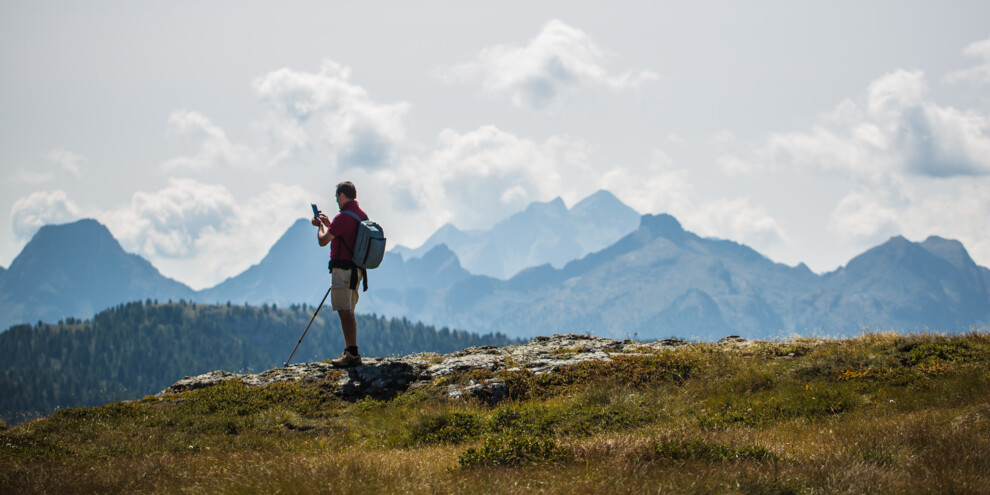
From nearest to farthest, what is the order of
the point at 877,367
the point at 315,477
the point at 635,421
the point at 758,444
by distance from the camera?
1. the point at 315,477
2. the point at 758,444
3. the point at 635,421
4. the point at 877,367

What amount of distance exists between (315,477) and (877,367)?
13245 millimetres

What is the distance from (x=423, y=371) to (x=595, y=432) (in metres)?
6.85

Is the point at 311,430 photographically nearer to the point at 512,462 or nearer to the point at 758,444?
the point at 512,462

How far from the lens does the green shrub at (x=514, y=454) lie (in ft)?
29.0

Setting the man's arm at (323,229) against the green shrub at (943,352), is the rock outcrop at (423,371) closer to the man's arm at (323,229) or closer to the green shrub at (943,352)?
A: the man's arm at (323,229)

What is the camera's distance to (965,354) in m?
15.3

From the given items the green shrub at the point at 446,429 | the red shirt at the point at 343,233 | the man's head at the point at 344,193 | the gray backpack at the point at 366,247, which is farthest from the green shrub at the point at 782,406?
the man's head at the point at 344,193

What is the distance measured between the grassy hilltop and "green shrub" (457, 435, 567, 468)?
3 centimetres

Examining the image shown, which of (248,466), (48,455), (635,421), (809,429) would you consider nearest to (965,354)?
(809,429)

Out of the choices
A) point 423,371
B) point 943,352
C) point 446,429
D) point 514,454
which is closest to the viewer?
point 514,454

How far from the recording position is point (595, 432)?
11.9 metres

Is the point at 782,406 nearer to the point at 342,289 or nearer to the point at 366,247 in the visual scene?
the point at 366,247

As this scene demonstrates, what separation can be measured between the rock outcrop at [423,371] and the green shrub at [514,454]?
18.7 feet

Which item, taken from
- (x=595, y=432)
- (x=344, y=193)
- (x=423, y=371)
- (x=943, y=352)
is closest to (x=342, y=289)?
(x=344, y=193)
